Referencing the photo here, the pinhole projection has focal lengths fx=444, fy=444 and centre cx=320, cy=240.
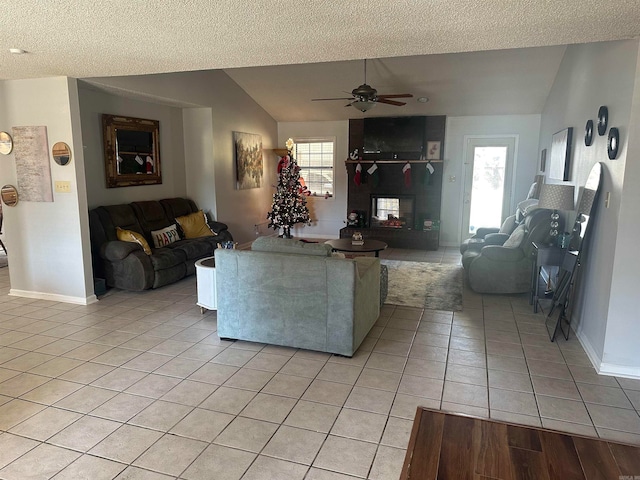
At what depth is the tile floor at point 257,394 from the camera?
232 centimetres

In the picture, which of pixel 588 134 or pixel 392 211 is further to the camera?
pixel 392 211

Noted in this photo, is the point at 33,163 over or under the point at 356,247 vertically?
over

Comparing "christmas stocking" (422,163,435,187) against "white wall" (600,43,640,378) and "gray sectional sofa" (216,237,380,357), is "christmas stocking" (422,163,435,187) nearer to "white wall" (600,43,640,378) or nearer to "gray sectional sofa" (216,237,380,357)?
"gray sectional sofa" (216,237,380,357)

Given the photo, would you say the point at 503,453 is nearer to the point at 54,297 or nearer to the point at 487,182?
the point at 54,297

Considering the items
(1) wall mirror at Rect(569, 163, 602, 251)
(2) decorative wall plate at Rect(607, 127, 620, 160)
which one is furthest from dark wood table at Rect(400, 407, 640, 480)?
(2) decorative wall plate at Rect(607, 127, 620, 160)

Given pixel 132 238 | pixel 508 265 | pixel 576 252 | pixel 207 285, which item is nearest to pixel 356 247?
pixel 508 265

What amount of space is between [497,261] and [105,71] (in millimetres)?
4541

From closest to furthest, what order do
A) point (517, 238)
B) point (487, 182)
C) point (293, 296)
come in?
Result: 1. point (293, 296)
2. point (517, 238)
3. point (487, 182)

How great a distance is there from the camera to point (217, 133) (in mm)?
7168

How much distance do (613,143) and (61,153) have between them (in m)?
5.07

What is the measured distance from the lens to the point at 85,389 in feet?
9.93

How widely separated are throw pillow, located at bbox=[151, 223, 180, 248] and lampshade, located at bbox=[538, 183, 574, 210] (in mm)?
4617

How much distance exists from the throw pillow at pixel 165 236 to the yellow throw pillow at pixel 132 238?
1.45 ft

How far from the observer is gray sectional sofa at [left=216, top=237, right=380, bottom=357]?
339 centimetres
